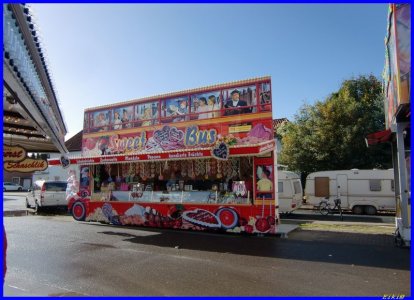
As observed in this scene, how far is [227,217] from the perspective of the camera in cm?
1162

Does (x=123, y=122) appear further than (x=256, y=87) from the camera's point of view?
Yes

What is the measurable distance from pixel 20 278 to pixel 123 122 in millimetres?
9131

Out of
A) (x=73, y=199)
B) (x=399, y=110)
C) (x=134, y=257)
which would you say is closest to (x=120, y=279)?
(x=134, y=257)

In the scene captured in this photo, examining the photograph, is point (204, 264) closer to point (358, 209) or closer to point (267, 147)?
point (267, 147)

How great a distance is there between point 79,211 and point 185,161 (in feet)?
17.6

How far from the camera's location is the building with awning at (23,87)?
4.79 m

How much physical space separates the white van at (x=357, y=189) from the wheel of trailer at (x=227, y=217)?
8.68m

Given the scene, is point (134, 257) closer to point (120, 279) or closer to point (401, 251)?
point (120, 279)

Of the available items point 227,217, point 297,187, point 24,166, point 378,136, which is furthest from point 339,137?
point 24,166

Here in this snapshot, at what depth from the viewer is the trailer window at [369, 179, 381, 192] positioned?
17547 mm

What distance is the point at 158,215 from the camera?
12953mm

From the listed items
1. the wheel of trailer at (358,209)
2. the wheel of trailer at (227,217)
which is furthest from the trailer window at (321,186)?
the wheel of trailer at (227,217)

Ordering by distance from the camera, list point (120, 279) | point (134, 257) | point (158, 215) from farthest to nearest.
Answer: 1. point (158, 215)
2. point (134, 257)
3. point (120, 279)

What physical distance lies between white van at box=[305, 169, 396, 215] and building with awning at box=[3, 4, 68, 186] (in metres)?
13.1
